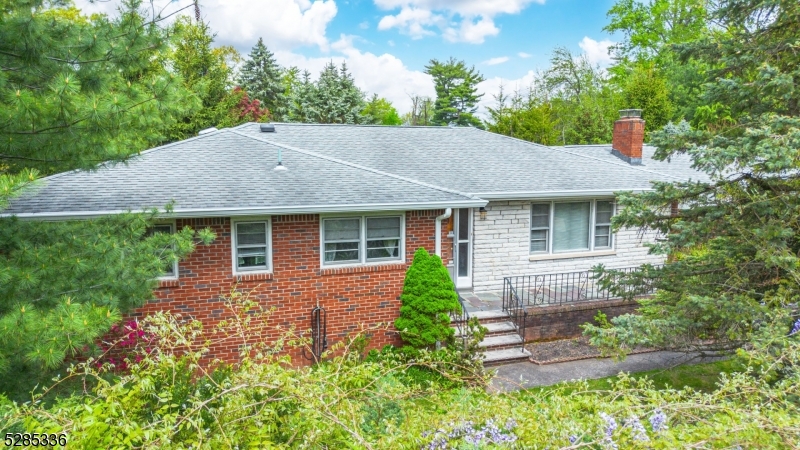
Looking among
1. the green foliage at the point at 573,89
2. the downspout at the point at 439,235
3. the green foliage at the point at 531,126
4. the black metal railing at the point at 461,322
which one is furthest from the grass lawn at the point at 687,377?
the green foliage at the point at 573,89

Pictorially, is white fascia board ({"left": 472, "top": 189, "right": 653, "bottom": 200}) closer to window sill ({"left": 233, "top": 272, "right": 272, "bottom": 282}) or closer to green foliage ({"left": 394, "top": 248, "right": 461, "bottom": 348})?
green foliage ({"left": 394, "top": 248, "right": 461, "bottom": 348})

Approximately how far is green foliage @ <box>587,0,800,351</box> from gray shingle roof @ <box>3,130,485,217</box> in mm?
3360

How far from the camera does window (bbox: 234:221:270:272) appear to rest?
8.80 m

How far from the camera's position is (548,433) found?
2.96 metres

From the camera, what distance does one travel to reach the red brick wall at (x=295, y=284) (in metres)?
8.53

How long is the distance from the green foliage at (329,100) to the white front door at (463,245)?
22.1 meters

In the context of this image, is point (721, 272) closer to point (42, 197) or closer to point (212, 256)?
point (212, 256)

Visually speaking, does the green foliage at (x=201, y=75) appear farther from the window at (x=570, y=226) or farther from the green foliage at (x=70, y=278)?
the green foliage at (x=70, y=278)

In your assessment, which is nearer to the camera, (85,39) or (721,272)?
(85,39)

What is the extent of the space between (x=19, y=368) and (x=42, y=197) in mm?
3594

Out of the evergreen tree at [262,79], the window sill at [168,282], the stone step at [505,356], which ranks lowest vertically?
the stone step at [505,356]

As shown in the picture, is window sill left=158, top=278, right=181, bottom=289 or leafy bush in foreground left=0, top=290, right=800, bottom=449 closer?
leafy bush in foreground left=0, top=290, right=800, bottom=449

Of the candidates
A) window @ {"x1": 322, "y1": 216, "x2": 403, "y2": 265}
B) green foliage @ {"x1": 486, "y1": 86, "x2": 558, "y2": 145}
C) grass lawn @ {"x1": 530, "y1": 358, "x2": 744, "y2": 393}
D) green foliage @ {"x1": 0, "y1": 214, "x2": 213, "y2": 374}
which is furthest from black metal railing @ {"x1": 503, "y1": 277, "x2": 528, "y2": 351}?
green foliage @ {"x1": 486, "y1": 86, "x2": 558, "y2": 145}

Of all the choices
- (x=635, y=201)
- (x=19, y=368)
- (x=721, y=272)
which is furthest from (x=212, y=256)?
(x=721, y=272)
